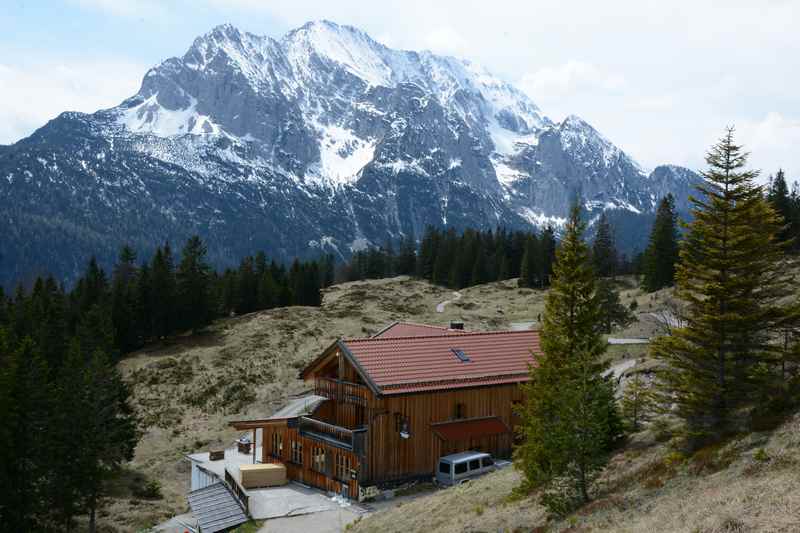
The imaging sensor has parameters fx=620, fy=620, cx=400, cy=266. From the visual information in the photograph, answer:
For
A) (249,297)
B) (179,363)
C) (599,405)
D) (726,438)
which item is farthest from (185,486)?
(249,297)

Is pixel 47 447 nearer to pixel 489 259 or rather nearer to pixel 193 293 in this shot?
pixel 193 293

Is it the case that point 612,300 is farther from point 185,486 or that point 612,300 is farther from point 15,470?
point 15,470

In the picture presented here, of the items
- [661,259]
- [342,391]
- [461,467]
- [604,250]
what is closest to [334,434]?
[342,391]

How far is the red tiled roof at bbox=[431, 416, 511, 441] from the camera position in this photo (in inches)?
1399

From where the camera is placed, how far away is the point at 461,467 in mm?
35000

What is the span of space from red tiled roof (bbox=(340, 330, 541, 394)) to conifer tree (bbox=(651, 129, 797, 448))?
41.5 feet

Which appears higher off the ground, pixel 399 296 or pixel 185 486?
pixel 399 296

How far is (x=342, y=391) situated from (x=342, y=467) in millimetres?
4403

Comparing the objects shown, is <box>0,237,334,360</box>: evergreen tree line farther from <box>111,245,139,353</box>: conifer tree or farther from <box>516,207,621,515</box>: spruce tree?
<box>516,207,621,515</box>: spruce tree

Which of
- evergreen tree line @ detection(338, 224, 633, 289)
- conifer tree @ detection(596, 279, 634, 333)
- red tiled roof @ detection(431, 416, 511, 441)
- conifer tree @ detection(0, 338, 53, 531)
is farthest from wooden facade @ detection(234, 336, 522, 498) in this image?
evergreen tree line @ detection(338, 224, 633, 289)

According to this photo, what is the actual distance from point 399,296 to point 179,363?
46703mm

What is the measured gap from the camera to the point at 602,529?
16516mm

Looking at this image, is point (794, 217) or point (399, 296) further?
point (399, 296)

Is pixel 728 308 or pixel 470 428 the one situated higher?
pixel 728 308
